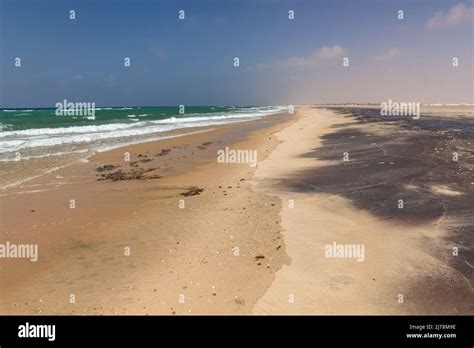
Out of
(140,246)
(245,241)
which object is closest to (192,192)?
(140,246)

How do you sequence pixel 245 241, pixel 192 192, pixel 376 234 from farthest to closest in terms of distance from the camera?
pixel 192 192
pixel 376 234
pixel 245 241

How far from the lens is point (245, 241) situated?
8.32 meters

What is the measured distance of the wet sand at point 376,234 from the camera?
580 cm

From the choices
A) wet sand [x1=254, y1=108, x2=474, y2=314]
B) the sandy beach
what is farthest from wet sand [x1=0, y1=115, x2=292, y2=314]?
wet sand [x1=254, y1=108, x2=474, y2=314]

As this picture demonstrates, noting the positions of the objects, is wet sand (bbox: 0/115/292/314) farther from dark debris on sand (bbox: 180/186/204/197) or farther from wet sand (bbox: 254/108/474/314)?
wet sand (bbox: 254/108/474/314)

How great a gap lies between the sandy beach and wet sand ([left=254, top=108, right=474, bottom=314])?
0.11ft

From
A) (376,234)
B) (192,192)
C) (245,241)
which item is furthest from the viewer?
(192,192)

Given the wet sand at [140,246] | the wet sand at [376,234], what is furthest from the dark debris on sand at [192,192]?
the wet sand at [376,234]

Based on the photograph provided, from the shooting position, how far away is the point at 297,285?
629 cm

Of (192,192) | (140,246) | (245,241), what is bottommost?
(140,246)

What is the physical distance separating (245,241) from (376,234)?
314 cm

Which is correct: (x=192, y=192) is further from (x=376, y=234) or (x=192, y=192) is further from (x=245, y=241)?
(x=376, y=234)
